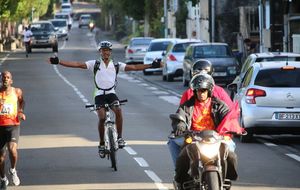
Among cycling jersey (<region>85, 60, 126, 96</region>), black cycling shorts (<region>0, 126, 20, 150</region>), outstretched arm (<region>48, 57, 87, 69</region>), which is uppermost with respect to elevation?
outstretched arm (<region>48, 57, 87, 69</region>)

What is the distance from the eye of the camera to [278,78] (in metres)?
19.3

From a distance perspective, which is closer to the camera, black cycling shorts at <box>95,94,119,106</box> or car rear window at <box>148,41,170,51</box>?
black cycling shorts at <box>95,94,119,106</box>

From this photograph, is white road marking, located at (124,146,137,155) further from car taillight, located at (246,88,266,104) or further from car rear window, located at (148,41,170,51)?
car rear window, located at (148,41,170,51)

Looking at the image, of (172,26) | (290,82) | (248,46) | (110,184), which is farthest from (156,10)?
(110,184)

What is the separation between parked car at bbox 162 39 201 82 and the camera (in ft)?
136

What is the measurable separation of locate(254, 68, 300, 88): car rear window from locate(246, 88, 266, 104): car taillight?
16 centimetres

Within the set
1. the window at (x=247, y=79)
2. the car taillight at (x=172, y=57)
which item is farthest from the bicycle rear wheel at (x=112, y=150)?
the car taillight at (x=172, y=57)

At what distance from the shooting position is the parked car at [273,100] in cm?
1905

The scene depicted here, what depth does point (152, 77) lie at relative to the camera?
46.8 m

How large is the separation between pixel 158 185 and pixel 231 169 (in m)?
3.37

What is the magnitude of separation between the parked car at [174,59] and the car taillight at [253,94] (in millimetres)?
21815

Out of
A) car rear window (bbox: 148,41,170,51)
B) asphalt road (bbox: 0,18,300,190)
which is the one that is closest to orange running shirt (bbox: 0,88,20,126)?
asphalt road (bbox: 0,18,300,190)

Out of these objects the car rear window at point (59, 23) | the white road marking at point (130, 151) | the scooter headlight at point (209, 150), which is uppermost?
the scooter headlight at point (209, 150)

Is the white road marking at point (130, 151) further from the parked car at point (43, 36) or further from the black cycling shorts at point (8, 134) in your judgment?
the parked car at point (43, 36)
